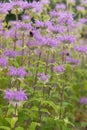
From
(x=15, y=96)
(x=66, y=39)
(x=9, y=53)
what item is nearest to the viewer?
(x=15, y=96)

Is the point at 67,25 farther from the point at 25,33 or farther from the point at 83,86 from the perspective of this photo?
the point at 83,86

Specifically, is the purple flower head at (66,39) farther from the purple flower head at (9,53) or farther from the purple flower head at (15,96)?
the purple flower head at (15,96)

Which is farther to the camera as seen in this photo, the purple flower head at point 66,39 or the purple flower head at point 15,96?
the purple flower head at point 66,39

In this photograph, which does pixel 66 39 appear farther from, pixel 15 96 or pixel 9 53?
pixel 15 96

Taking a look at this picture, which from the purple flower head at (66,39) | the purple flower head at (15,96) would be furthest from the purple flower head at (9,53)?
the purple flower head at (15,96)

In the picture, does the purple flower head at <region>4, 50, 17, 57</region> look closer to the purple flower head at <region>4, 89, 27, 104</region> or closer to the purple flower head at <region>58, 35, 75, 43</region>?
the purple flower head at <region>58, 35, 75, 43</region>

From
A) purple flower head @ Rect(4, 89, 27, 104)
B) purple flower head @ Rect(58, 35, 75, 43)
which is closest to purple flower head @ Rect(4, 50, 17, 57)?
purple flower head @ Rect(58, 35, 75, 43)

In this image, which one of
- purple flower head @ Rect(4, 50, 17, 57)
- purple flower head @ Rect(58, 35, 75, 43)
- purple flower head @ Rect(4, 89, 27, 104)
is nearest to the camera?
purple flower head @ Rect(4, 89, 27, 104)

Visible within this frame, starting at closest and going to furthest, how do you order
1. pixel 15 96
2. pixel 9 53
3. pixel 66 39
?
pixel 15 96, pixel 9 53, pixel 66 39

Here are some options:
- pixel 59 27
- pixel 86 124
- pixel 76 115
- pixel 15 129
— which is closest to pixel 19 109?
pixel 15 129

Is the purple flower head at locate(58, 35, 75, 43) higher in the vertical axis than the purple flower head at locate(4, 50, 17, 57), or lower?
higher

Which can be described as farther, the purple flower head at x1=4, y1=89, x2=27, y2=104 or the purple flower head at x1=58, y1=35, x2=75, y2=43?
the purple flower head at x1=58, y1=35, x2=75, y2=43

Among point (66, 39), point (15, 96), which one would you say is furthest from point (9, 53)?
point (15, 96)

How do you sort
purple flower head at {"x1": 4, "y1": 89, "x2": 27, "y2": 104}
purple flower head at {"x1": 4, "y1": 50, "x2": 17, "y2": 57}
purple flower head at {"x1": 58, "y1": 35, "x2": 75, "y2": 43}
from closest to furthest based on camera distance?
purple flower head at {"x1": 4, "y1": 89, "x2": 27, "y2": 104}, purple flower head at {"x1": 4, "y1": 50, "x2": 17, "y2": 57}, purple flower head at {"x1": 58, "y1": 35, "x2": 75, "y2": 43}
